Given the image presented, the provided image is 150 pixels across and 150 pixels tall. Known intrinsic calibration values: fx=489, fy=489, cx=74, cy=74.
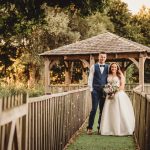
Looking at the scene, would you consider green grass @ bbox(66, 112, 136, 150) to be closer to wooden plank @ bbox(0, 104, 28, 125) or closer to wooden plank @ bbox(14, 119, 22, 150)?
wooden plank @ bbox(0, 104, 28, 125)

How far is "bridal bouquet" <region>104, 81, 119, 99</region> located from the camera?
40.9ft

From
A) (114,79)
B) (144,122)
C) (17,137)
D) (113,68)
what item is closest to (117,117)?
(114,79)

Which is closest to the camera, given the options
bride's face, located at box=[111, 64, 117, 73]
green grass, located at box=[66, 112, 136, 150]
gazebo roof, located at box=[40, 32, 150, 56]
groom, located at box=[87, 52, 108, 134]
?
green grass, located at box=[66, 112, 136, 150]

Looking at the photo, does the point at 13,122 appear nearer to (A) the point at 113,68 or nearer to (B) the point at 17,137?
(B) the point at 17,137

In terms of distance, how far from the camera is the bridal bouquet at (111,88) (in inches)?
491

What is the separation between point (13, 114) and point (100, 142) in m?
6.21

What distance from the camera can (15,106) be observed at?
205 inches

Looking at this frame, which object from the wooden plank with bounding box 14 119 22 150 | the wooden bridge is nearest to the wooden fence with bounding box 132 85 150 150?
the wooden bridge

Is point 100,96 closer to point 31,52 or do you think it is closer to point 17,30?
point 17,30

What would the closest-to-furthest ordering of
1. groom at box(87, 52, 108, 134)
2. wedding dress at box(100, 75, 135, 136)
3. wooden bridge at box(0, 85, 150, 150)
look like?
wooden bridge at box(0, 85, 150, 150)
wedding dress at box(100, 75, 135, 136)
groom at box(87, 52, 108, 134)

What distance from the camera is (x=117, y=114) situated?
40.7 feet

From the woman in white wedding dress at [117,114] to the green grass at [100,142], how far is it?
0.80ft

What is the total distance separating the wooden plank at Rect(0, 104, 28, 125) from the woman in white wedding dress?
652 cm

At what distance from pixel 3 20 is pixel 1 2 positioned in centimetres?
194
